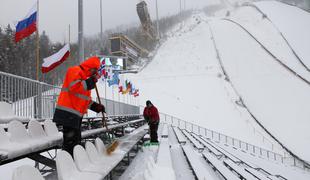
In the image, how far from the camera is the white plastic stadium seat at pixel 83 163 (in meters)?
3.34

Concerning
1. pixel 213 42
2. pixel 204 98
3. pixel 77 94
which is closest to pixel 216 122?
pixel 204 98

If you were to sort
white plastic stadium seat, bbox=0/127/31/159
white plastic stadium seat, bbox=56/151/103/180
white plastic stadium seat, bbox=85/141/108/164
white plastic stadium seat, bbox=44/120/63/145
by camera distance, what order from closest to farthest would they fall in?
white plastic stadium seat, bbox=56/151/103/180
white plastic stadium seat, bbox=0/127/31/159
white plastic stadium seat, bbox=85/141/108/164
white plastic stadium seat, bbox=44/120/63/145

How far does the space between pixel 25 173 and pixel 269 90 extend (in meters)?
41.8

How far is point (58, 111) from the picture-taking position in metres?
4.61

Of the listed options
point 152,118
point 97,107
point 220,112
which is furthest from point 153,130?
point 220,112

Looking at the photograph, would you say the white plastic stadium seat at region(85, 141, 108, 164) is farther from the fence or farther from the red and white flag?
the red and white flag

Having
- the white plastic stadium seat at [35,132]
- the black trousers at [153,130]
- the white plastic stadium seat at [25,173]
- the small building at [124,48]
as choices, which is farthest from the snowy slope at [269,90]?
the white plastic stadium seat at [25,173]

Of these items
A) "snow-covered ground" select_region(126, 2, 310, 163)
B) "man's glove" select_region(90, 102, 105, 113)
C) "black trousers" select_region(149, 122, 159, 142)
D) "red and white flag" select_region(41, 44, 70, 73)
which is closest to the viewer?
"man's glove" select_region(90, 102, 105, 113)

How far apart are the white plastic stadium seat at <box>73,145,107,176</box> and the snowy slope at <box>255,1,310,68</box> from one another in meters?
49.2

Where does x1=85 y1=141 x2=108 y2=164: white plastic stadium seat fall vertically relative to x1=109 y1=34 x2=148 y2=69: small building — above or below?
below

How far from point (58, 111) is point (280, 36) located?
203 feet

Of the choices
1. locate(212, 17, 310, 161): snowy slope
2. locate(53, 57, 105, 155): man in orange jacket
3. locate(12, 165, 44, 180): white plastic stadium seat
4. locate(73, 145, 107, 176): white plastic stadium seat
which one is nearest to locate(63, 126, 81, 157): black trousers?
locate(53, 57, 105, 155): man in orange jacket

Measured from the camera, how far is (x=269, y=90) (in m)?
41.3

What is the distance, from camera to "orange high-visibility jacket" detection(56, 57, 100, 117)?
4.51 m
